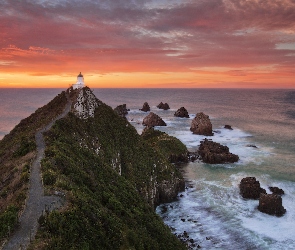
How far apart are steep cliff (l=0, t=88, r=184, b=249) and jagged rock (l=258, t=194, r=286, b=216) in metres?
15.2

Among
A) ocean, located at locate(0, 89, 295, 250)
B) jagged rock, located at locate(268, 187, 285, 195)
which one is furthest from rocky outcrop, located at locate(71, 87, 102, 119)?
jagged rock, located at locate(268, 187, 285, 195)

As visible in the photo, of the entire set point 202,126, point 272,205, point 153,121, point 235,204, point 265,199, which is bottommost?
point 235,204

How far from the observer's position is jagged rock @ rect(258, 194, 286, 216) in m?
45.8

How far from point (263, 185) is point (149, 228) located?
3678 centimetres

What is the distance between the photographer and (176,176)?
180 feet

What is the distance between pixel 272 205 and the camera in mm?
45969

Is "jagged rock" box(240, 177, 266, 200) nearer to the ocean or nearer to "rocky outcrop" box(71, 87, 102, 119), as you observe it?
the ocean

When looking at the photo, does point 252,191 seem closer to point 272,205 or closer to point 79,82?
point 272,205

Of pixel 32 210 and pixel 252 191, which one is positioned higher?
pixel 32 210

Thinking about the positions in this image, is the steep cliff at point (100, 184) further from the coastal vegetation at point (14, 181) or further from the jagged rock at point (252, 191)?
the jagged rock at point (252, 191)

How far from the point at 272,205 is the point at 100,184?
99.1 feet

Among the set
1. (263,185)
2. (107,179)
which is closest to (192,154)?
(263,185)

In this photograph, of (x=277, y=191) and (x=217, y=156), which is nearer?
(x=277, y=191)

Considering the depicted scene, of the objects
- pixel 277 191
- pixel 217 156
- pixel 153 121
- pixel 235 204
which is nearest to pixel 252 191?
pixel 235 204
